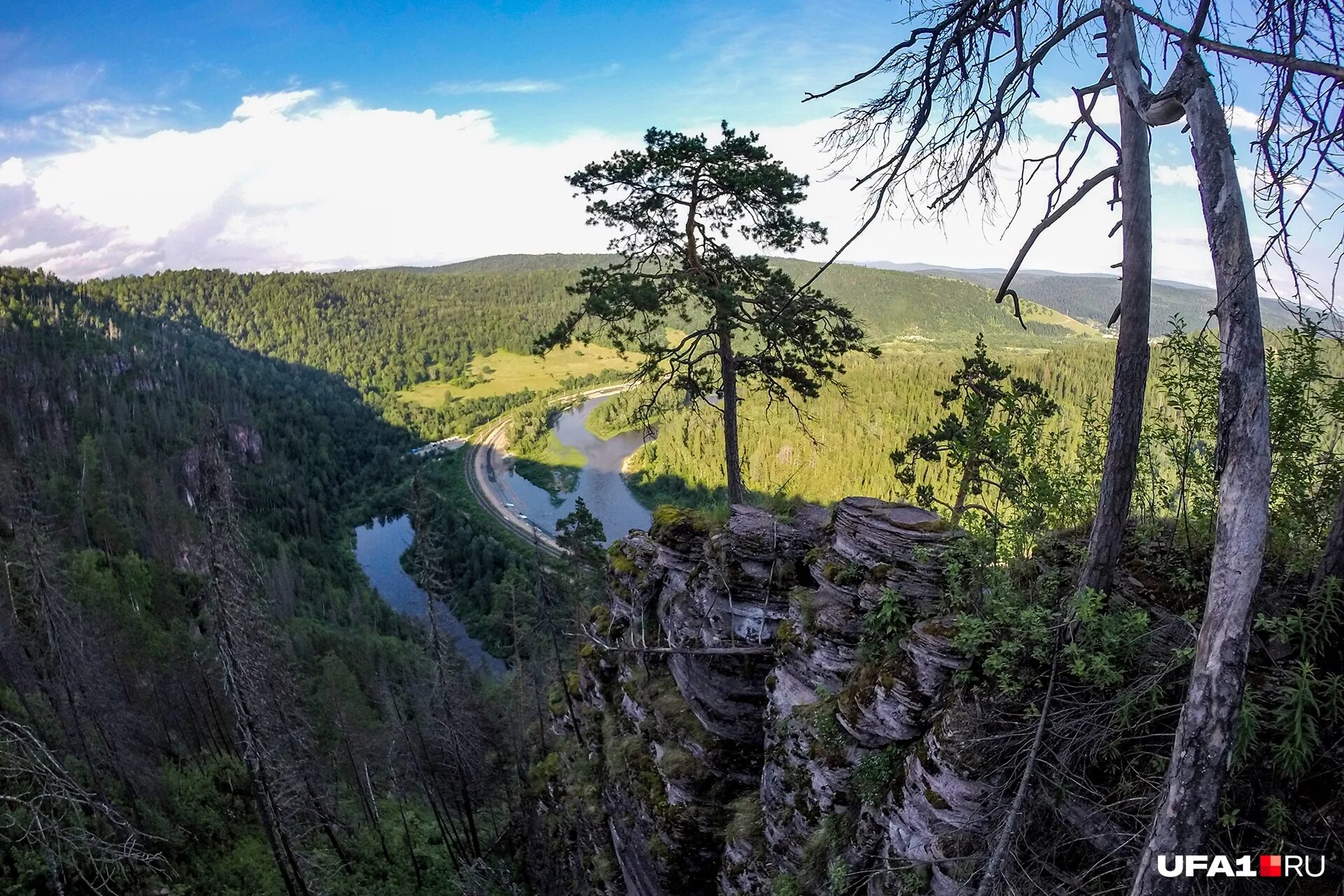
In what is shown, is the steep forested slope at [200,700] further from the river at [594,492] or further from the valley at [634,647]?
the river at [594,492]

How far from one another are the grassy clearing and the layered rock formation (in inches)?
5601

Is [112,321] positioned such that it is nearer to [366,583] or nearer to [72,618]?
[366,583]

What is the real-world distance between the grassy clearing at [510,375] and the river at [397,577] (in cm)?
6139

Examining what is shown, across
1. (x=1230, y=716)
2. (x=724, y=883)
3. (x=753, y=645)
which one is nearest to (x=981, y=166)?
(x=1230, y=716)

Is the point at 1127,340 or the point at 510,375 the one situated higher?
the point at 510,375

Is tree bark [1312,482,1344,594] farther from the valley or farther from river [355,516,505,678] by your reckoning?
river [355,516,505,678]

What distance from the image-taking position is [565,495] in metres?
99.5

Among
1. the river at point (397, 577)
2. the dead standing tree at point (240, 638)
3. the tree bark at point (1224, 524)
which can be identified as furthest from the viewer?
the river at point (397, 577)

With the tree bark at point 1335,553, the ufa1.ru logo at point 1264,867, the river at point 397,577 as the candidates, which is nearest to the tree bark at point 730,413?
the tree bark at point 1335,553

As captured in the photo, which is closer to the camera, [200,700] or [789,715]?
[789,715]

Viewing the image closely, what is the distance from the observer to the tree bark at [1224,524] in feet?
10.1

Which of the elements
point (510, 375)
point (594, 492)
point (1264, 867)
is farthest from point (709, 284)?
point (510, 375)

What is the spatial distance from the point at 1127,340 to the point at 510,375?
173300mm

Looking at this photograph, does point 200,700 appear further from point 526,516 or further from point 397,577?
point 526,516
